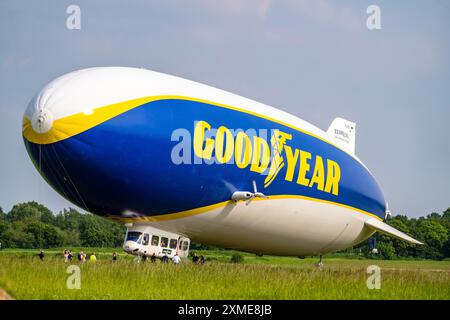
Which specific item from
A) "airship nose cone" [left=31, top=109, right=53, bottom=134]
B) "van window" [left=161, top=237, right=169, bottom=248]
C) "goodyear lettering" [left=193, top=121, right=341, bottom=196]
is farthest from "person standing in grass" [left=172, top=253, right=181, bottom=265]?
"airship nose cone" [left=31, top=109, right=53, bottom=134]

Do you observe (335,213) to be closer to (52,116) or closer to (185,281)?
(185,281)

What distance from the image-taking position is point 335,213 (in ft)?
98.6

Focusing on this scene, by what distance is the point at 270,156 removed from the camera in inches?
985

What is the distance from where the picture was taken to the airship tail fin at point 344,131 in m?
37.5

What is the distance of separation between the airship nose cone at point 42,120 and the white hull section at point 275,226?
5505mm

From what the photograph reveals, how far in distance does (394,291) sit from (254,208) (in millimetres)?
7556

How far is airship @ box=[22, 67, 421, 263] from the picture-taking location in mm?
20688

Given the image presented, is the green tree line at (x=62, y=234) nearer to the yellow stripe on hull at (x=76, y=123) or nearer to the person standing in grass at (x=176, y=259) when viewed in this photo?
the person standing in grass at (x=176, y=259)

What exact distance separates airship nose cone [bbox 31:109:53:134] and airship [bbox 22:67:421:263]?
29mm

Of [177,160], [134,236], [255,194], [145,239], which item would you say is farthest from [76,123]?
[255,194]

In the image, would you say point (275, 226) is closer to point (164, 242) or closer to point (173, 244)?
point (173, 244)
